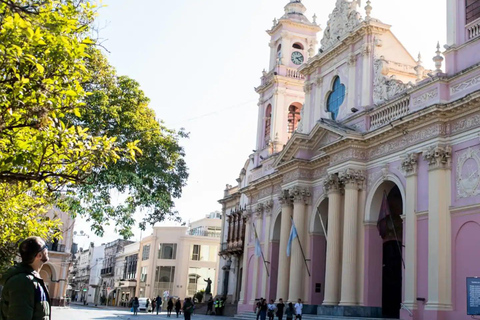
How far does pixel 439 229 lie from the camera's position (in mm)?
20156

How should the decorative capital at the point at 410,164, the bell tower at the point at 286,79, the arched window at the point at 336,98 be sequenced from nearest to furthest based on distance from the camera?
the decorative capital at the point at 410,164 < the arched window at the point at 336,98 < the bell tower at the point at 286,79

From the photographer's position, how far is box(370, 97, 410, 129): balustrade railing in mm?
23016

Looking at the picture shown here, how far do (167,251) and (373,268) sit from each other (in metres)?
43.5

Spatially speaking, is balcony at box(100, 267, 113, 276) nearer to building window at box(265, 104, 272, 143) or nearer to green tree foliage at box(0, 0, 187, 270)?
building window at box(265, 104, 272, 143)

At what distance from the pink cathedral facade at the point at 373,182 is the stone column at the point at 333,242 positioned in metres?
0.04

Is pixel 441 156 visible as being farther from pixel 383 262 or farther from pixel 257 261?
pixel 257 261

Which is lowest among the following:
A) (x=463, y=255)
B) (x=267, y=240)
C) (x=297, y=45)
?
(x=463, y=255)

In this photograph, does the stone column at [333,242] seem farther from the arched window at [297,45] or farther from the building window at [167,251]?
the building window at [167,251]

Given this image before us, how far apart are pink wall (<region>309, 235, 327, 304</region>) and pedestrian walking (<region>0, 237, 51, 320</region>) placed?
24337 mm

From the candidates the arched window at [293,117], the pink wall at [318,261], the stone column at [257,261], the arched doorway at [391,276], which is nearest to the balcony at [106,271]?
the stone column at [257,261]

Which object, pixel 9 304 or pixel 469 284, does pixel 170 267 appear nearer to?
pixel 469 284

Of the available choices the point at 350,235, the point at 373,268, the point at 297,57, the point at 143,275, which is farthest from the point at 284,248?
the point at 143,275

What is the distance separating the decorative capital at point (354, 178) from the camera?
81.1 ft

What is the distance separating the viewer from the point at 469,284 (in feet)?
56.3
